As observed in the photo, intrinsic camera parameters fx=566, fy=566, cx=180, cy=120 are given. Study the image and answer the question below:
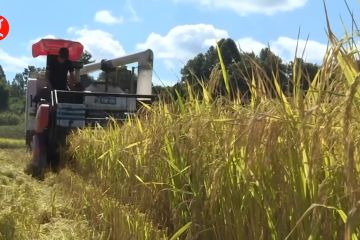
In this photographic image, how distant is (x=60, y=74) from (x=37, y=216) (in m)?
5.18

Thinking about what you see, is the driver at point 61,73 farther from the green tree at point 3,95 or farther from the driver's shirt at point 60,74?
the green tree at point 3,95

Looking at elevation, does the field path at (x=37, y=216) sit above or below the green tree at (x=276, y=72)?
below

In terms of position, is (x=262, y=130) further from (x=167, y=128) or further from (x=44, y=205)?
(x=44, y=205)

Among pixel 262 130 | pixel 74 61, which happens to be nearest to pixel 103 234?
pixel 262 130

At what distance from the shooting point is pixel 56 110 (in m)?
7.95

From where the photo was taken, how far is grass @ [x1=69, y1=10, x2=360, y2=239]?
6.15 ft

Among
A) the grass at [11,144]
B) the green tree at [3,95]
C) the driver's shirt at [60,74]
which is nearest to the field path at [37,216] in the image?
the driver's shirt at [60,74]

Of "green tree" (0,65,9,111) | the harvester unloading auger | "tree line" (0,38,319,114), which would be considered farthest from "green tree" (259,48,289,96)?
"green tree" (0,65,9,111)

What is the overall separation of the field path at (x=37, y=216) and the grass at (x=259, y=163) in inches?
15.6

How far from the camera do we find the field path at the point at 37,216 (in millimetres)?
4062

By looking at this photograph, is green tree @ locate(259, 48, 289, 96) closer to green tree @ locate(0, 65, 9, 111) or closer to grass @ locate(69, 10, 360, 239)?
grass @ locate(69, 10, 360, 239)

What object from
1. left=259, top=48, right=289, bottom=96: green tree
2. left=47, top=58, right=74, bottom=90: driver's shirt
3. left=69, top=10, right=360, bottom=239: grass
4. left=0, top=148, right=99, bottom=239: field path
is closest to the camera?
left=69, top=10, right=360, bottom=239: grass

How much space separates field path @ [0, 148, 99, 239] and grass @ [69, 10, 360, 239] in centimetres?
40

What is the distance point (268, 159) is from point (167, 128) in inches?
57.1
